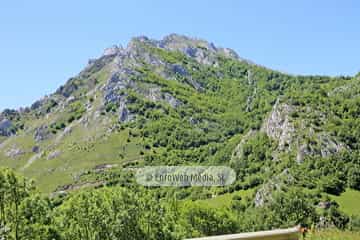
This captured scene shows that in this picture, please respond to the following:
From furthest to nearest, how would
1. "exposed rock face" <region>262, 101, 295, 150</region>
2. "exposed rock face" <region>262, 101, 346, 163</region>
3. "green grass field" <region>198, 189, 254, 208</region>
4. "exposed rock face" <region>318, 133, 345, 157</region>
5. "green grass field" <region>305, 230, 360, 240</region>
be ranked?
"exposed rock face" <region>262, 101, 295, 150</region>
"exposed rock face" <region>262, 101, 346, 163</region>
"exposed rock face" <region>318, 133, 345, 157</region>
"green grass field" <region>198, 189, 254, 208</region>
"green grass field" <region>305, 230, 360, 240</region>

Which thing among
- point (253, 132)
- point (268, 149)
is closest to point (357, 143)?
point (268, 149)

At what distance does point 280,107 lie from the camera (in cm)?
17962

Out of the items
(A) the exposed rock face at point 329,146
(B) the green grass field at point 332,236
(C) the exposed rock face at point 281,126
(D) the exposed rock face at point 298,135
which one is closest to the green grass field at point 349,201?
(A) the exposed rock face at point 329,146

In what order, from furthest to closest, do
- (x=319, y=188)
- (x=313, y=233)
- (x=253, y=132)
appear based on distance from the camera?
(x=253, y=132) → (x=319, y=188) → (x=313, y=233)

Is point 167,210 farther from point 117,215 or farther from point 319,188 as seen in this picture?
point 319,188

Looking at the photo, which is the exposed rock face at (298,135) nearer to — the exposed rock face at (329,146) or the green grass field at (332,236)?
the exposed rock face at (329,146)

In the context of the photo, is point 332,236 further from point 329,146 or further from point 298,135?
point 298,135

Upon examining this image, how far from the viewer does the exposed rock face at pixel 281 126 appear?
167m

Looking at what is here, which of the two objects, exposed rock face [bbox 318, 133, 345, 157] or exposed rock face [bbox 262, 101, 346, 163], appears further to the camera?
exposed rock face [bbox 262, 101, 346, 163]

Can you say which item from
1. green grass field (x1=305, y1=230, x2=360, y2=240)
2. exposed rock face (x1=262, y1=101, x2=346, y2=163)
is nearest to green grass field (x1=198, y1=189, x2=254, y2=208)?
exposed rock face (x1=262, y1=101, x2=346, y2=163)

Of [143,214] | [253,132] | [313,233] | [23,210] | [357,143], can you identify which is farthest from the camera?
[253,132]

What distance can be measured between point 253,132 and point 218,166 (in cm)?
2158

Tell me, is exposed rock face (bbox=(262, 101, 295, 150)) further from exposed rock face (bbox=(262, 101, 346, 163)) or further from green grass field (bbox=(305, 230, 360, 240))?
green grass field (bbox=(305, 230, 360, 240))

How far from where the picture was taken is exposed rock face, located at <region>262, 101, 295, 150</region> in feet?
549
